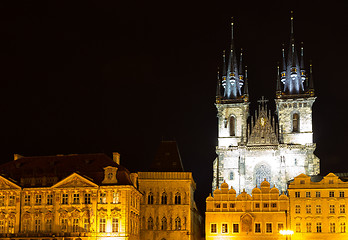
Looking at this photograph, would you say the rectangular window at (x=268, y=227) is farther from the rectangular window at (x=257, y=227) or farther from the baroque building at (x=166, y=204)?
the baroque building at (x=166, y=204)

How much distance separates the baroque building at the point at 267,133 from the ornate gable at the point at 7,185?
37776 millimetres

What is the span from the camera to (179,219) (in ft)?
249

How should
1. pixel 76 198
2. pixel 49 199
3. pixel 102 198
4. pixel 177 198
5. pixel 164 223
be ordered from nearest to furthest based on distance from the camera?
1. pixel 102 198
2. pixel 76 198
3. pixel 49 199
4. pixel 164 223
5. pixel 177 198

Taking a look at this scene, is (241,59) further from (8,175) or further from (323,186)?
(8,175)

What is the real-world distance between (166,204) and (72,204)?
40.0 ft

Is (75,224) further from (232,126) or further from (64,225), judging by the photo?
(232,126)

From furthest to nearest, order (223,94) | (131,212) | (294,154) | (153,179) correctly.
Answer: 1. (223,94)
2. (294,154)
3. (153,179)
4. (131,212)

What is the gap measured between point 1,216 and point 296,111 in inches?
2088

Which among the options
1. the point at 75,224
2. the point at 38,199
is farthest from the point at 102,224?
the point at 38,199

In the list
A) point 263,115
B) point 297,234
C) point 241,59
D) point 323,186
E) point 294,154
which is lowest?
point 297,234

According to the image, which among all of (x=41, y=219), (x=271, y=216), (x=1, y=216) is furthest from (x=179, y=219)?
(x=1, y=216)

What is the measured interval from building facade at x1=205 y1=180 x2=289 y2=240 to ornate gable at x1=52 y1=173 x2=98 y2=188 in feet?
52.9

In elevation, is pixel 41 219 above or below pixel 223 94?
below

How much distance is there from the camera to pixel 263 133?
102 metres
